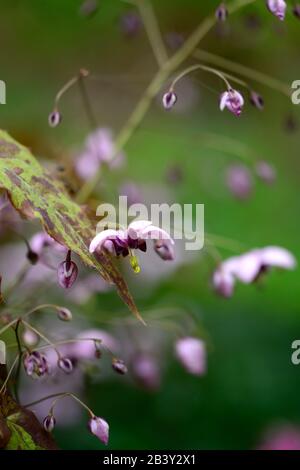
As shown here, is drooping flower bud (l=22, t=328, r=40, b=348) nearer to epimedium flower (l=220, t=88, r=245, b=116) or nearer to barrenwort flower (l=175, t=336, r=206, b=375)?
barrenwort flower (l=175, t=336, r=206, b=375)

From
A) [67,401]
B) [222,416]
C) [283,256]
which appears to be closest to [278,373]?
[222,416]

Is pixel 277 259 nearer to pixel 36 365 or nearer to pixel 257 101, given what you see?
pixel 257 101

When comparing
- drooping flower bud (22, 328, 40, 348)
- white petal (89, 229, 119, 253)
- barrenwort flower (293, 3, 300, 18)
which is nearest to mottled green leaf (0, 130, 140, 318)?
white petal (89, 229, 119, 253)

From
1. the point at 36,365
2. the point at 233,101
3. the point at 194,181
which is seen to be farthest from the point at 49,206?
the point at 194,181

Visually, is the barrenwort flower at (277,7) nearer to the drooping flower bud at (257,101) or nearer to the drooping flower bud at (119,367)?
the drooping flower bud at (257,101)

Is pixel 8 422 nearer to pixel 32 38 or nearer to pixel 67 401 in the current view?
pixel 67 401

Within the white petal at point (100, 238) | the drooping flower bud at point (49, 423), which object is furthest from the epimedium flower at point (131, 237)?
the drooping flower bud at point (49, 423)
